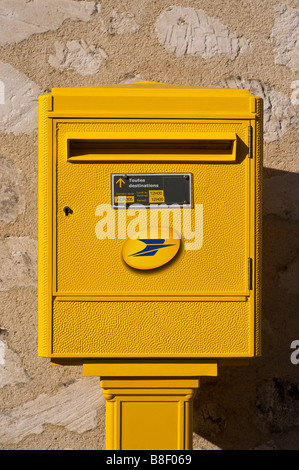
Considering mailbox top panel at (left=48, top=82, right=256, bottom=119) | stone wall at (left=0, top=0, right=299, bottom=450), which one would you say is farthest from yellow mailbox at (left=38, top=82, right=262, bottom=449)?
stone wall at (left=0, top=0, right=299, bottom=450)

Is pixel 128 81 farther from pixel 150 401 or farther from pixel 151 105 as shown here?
pixel 150 401

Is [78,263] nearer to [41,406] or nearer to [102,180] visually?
[102,180]

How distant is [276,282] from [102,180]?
1041mm

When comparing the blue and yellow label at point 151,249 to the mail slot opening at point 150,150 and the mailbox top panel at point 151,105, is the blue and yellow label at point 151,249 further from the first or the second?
the mailbox top panel at point 151,105

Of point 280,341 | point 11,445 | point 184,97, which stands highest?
point 184,97

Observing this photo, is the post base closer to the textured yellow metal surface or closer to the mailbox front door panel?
the textured yellow metal surface

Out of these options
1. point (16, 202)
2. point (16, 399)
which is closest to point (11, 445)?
point (16, 399)

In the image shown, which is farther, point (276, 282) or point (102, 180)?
point (276, 282)

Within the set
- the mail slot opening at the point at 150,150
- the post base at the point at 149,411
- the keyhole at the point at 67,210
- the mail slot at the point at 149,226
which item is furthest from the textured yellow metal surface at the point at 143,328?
the mail slot opening at the point at 150,150

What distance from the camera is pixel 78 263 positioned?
205 centimetres

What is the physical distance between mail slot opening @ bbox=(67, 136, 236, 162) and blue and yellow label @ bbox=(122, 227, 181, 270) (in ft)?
0.83

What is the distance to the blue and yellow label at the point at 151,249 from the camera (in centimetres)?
205

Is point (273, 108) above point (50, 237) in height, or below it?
above

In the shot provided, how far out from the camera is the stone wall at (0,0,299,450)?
8.71ft
